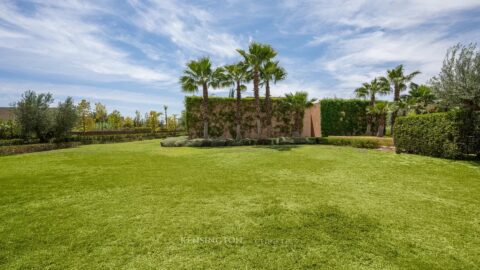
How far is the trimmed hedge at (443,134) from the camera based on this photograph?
35.7ft

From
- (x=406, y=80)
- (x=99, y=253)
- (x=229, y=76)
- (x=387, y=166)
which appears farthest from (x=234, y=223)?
(x=406, y=80)

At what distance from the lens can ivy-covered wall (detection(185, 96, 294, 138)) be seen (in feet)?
84.6

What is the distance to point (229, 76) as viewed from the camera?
78.4 feet

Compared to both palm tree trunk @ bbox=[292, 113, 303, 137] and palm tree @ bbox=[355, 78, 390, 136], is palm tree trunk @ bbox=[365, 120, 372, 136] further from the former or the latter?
palm tree trunk @ bbox=[292, 113, 303, 137]

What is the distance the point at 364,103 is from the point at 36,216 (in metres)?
31.8

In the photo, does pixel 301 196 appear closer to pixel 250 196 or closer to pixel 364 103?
pixel 250 196

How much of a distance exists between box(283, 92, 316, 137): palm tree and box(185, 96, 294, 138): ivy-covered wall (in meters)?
0.71

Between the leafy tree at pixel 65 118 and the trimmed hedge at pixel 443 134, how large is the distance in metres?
27.5

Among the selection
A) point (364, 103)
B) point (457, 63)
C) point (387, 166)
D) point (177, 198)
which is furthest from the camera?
point (364, 103)

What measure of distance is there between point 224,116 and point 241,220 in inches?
873

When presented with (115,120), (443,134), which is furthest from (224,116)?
(115,120)

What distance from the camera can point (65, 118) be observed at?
23984mm

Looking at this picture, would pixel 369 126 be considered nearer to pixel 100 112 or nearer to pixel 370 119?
pixel 370 119

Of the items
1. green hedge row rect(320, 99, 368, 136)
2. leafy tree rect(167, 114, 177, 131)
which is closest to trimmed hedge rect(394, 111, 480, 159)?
green hedge row rect(320, 99, 368, 136)
